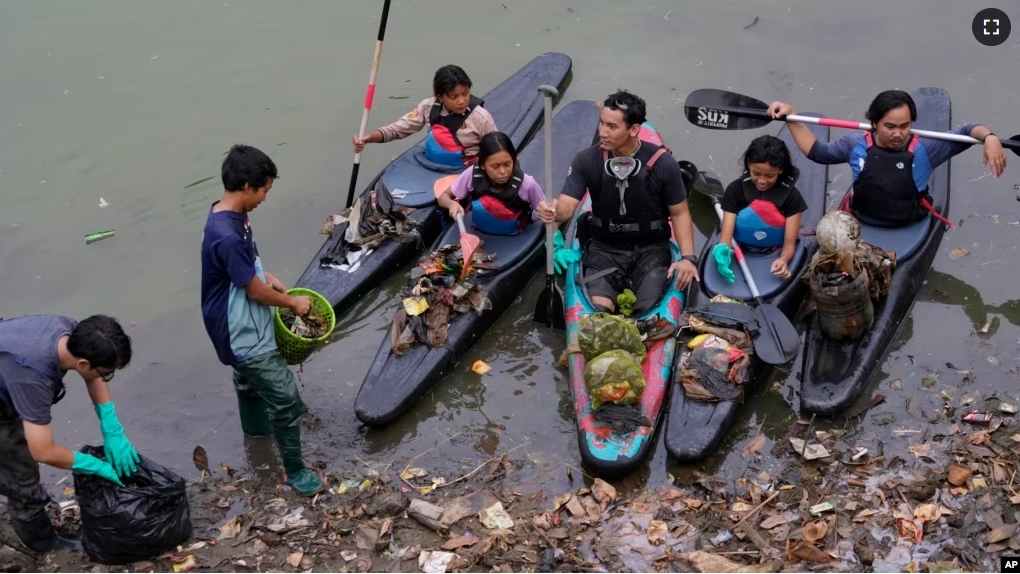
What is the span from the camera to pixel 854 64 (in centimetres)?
976

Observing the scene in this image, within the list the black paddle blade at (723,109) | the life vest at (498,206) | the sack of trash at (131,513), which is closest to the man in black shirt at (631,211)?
the life vest at (498,206)

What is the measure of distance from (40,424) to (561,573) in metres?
2.66

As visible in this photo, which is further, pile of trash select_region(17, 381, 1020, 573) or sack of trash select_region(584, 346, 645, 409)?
sack of trash select_region(584, 346, 645, 409)

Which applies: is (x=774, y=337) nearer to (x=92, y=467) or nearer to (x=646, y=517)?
(x=646, y=517)

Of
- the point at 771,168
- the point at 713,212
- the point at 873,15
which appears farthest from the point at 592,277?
the point at 873,15

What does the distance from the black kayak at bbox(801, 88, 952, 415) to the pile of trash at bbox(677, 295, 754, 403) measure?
44 centimetres

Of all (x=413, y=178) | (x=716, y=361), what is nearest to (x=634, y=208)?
(x=716, y=361)

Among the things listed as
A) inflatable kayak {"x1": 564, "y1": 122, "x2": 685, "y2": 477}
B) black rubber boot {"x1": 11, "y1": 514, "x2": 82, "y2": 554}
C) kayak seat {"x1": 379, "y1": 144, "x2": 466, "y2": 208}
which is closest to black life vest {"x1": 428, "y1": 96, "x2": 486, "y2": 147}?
kayak seat {"x1": 379, "y1": 144, "x2": 466, "y2": 208}

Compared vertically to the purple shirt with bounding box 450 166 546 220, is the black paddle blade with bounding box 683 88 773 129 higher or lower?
higher

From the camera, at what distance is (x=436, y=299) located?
265 inches

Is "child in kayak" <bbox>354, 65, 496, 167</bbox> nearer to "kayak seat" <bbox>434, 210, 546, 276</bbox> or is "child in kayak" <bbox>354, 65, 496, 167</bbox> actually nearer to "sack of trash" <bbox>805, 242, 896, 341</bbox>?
"kayak seat" <bbox>434, 210, 546, 276</bbox>

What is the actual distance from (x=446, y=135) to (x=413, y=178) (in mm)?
459

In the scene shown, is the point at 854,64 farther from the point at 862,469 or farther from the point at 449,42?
the point at 862,469

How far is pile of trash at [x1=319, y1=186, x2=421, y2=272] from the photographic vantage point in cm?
746
